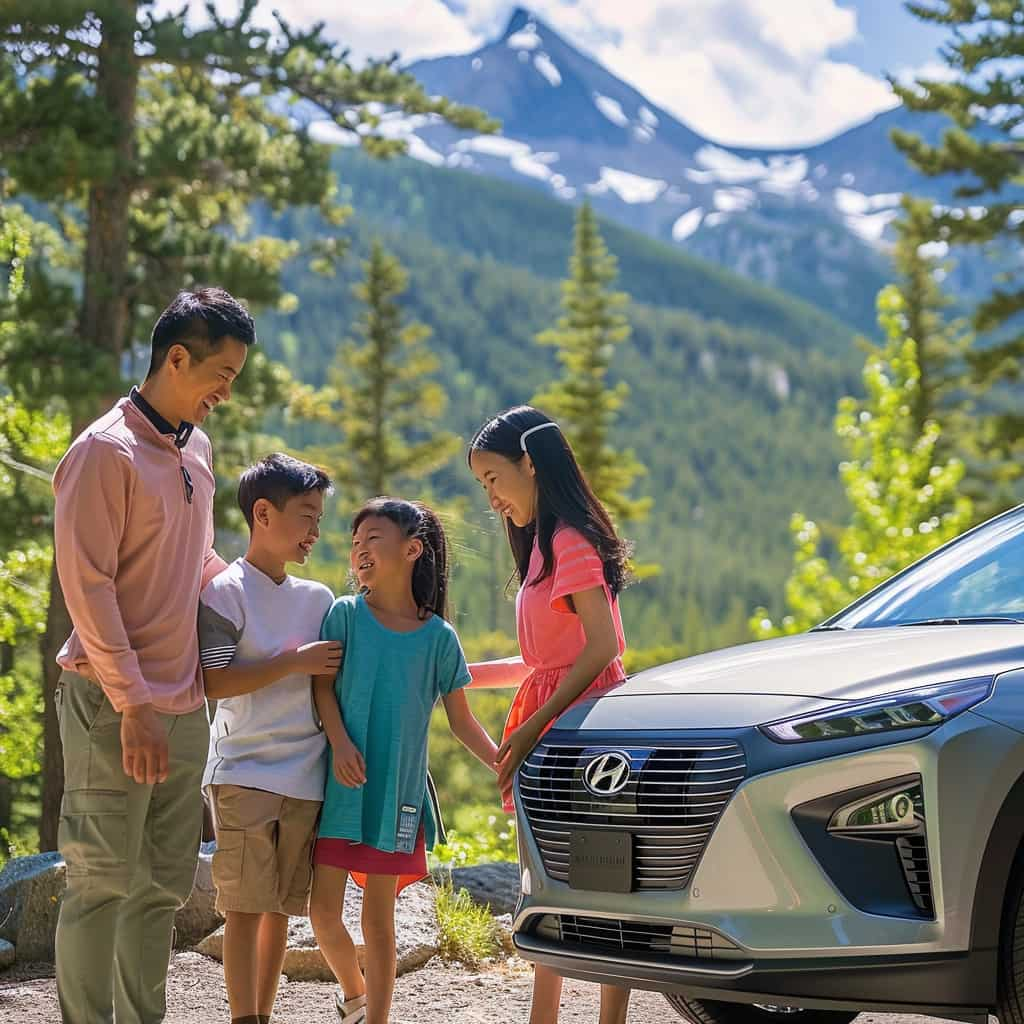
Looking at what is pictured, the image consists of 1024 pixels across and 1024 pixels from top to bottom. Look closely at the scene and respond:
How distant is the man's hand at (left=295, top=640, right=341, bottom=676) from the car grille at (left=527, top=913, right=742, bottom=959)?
1.03 meters

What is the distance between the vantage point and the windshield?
476 cm

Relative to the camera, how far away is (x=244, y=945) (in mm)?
4629

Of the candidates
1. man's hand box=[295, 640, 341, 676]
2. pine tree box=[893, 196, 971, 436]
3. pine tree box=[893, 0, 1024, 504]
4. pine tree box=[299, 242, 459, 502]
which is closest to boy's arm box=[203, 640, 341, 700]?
man's hand box=[295, 640, 341, 676]

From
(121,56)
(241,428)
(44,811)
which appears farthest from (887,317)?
(44,811)

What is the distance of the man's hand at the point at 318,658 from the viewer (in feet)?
15.3

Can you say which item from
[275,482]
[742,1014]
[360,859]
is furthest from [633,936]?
[275,482]

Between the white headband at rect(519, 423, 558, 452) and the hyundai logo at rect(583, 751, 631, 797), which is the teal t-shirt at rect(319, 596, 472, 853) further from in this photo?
the hyundai logo at rect(583, 751, 631, 797)

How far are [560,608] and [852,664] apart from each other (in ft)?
3.74

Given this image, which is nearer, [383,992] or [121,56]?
[383,992]

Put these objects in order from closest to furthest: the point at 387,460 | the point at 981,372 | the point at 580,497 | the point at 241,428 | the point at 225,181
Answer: the point at 580,497, the point at 225,181, the point at 241,428, the point at 981,372, the point at 387,460

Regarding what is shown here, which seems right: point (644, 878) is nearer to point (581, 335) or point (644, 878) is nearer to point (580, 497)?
point (580, 497)

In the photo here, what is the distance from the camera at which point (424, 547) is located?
5066 mm

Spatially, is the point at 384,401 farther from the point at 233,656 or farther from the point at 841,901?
the point at 841,901

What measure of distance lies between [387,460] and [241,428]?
22.3 m
